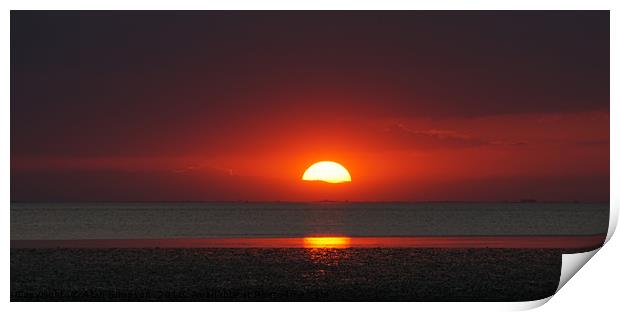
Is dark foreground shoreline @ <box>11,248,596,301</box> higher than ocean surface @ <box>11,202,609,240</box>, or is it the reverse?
ocean surface @ <box>11,202,609,240</box>

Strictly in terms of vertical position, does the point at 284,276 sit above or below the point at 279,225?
below

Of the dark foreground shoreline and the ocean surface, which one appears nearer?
the dark foreground shoreline

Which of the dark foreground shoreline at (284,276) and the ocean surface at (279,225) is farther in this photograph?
the ocean surface at (279,225)

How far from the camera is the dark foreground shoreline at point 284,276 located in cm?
1259

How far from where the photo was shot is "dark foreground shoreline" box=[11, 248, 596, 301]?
12586mm

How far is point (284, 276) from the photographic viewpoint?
47.2 feet

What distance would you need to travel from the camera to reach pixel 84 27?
21203 millimetres

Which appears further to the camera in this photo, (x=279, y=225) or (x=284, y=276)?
(x=279, y=225)

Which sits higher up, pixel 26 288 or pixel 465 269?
pixel 465 269

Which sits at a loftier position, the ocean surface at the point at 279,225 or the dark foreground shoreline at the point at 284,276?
the ocean surface at the point at 279,225
